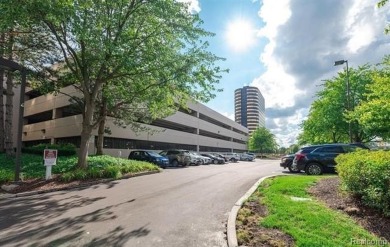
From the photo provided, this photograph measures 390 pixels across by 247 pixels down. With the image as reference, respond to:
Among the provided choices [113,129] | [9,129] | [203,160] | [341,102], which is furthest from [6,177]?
[341,102]

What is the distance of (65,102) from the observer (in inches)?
1307

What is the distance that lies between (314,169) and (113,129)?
21988 mm

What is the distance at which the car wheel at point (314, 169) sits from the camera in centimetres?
1766

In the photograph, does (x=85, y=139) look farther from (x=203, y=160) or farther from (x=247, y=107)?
(x=247, y=107)

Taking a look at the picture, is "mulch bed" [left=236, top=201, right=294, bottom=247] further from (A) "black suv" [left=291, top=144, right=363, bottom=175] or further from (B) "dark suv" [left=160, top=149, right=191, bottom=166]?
(B) "dark suv" [left=160, top=149, right=191, bottom=166]

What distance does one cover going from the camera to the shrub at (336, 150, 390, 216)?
20.9ft

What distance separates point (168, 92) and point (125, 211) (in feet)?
35.9

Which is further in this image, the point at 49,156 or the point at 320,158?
the point at 320,158

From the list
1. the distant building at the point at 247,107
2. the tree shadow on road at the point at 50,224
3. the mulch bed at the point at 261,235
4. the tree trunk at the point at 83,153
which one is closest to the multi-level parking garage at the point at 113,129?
the tree trunk at the point at 83,153

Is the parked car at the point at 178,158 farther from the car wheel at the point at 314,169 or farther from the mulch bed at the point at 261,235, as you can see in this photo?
the mulch bed at the point at 261,235

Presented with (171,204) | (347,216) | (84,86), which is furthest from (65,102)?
(347,216)

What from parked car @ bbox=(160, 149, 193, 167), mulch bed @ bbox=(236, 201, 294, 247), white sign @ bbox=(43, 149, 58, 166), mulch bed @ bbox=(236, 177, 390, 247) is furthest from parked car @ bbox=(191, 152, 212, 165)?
mulch bed @ bbox=(236, 201, 294, 247)

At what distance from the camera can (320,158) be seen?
17.8 metres

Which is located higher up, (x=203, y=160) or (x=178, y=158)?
(x=178, y=158)
